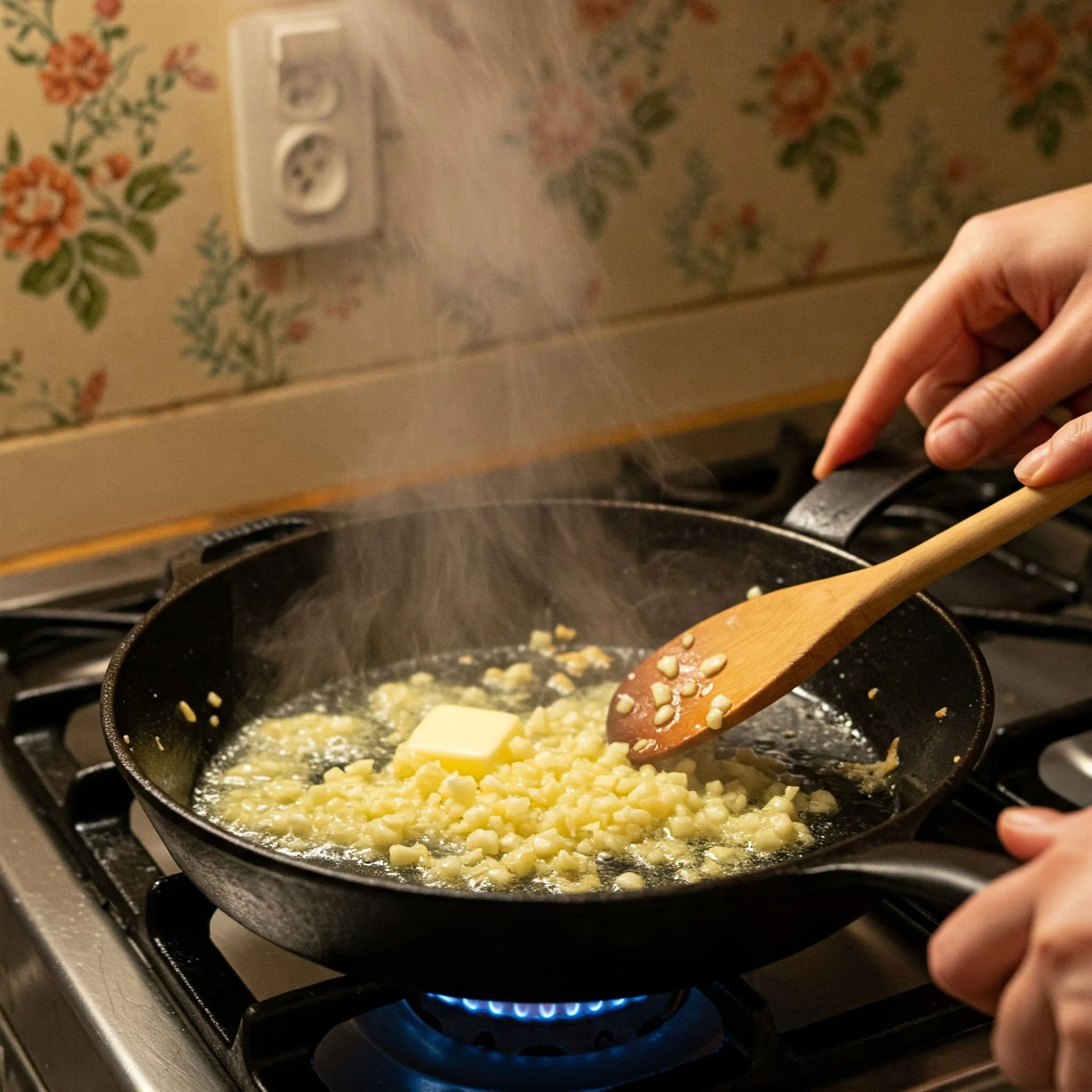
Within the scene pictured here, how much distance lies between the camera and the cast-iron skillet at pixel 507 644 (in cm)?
62

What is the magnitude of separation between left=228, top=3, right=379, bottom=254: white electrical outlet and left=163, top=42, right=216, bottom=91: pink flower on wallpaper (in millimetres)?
22

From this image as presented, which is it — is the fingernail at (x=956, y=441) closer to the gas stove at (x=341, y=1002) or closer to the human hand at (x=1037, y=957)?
the gas stove at (x=341, y=1002)

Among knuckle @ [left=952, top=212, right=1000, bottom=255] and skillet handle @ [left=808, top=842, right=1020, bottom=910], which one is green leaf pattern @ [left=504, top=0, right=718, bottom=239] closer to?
knuckle @ [left=952, top=212, right=1000, bottom=255]

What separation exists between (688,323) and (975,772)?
2.27ft

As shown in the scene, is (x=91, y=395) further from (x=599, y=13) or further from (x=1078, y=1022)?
(x=1078, y=1022)

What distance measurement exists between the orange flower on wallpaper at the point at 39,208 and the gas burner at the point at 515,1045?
71cm

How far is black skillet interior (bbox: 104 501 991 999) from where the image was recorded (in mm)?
623

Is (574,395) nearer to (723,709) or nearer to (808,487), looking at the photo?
(808,487)

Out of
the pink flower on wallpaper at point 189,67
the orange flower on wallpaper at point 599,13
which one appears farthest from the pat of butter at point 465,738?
the orange flower on wallpaper at point 599,13

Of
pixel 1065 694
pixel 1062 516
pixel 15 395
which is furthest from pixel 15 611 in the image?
pixel 1062 516

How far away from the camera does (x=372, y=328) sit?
4.40 ft

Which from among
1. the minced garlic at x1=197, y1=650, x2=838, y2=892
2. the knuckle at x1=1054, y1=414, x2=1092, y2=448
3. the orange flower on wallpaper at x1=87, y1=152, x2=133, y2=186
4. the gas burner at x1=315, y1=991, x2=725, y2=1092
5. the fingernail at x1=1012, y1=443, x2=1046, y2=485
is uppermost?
the orange flower on wallpaper at x1=87, y1=152, x2=133, y2=186

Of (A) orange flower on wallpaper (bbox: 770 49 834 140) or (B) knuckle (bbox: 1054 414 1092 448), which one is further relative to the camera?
(A) orange flower on wallpaper (bbox: 770 49 834 140)

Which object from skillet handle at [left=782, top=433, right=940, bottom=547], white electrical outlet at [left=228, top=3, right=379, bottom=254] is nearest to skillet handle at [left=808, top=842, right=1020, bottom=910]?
skillet handle at [left=782, top=433, right=940, bottom=547]
